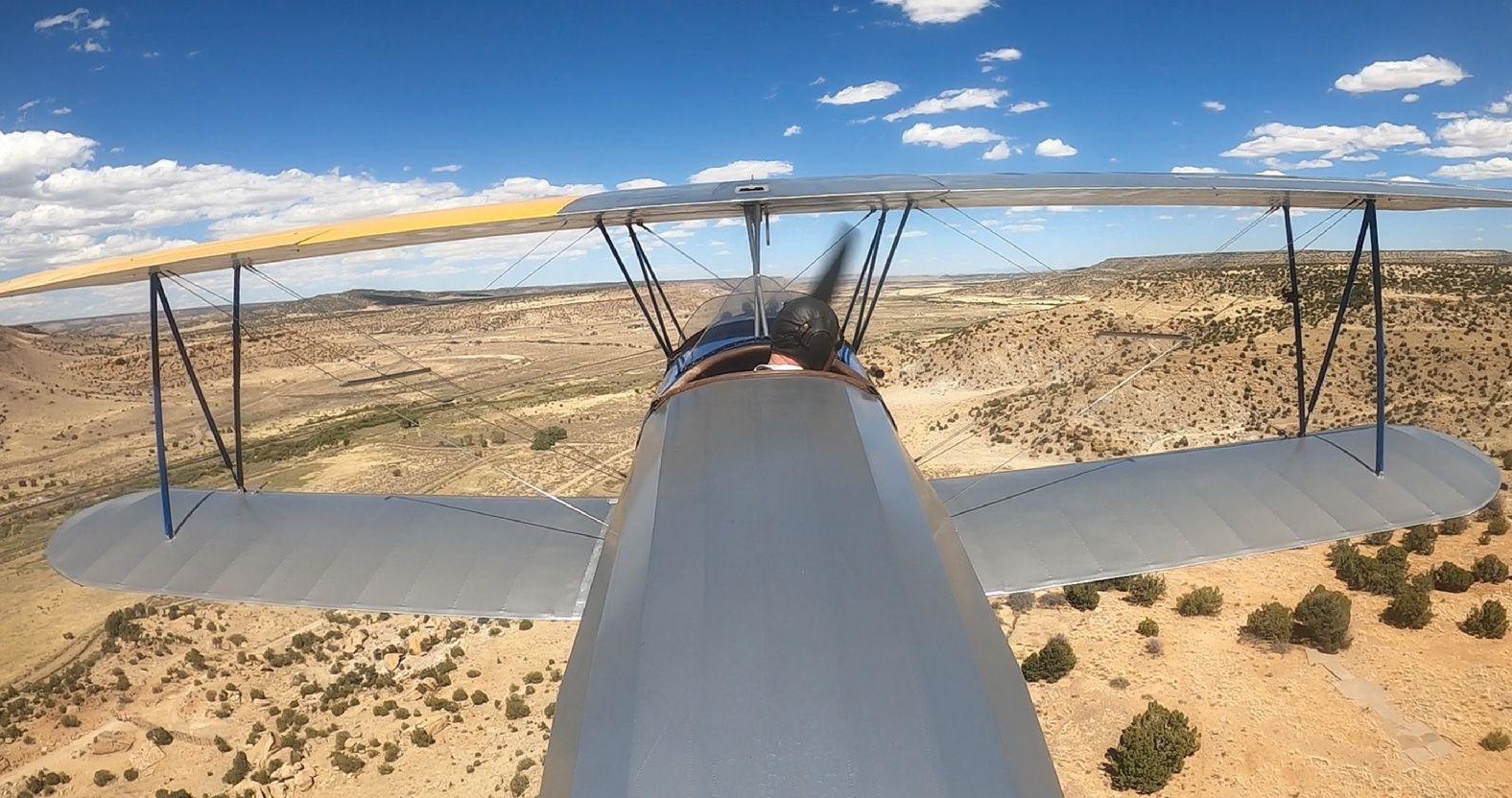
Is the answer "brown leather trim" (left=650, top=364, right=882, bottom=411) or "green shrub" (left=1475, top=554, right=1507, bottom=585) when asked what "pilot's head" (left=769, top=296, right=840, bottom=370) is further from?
"green shrub" (left=1475, top=554, right=1507, bottom=585)

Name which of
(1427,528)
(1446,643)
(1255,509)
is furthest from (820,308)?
(1427,528)

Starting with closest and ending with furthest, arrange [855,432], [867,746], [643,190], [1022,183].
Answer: [867,746] < [855,432] < [1022,183] < [643,190]

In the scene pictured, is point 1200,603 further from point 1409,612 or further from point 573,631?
point 573,631

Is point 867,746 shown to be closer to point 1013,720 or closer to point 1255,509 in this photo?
point 1013,720

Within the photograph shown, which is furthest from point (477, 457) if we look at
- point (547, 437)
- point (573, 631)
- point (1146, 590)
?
point (1146, 590)

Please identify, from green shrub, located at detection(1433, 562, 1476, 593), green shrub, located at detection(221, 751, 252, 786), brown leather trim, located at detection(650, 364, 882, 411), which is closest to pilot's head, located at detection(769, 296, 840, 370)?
brown leather trim, located at detection(650, 364, 882, 411)
